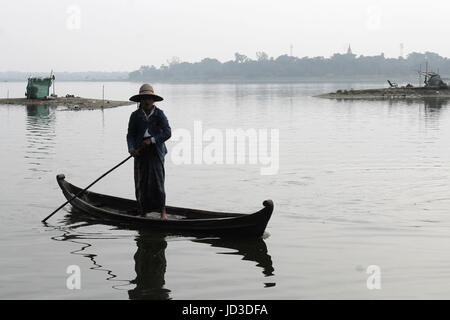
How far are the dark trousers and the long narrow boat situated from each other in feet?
0.89

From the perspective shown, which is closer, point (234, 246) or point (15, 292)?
point (15, 292)

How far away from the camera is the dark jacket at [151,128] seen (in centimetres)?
1015

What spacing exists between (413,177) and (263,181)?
384 cm

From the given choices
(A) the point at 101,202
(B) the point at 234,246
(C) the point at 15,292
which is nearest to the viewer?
(C) the point at 15,292

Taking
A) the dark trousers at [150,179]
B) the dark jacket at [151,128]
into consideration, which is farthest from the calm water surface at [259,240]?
the dark jacket at [151,128]

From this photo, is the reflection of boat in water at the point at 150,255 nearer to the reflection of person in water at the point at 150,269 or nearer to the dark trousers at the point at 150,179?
the reflection of person in water at the point at 150,269

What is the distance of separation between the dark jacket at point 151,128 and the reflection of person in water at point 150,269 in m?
1.41

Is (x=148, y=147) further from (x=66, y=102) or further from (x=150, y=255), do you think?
(x=66, y=102)

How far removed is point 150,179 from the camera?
34.1ft

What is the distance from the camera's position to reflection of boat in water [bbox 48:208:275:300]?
8070 mm

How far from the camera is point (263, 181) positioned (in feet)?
52.9
